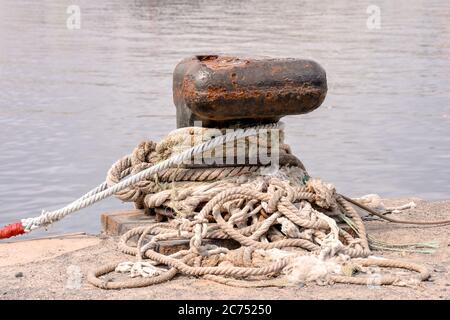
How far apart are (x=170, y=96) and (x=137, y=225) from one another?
7.62 meters

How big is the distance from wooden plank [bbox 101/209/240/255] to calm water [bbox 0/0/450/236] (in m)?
1.42

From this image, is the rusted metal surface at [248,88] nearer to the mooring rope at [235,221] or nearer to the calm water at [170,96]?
the mooring rope at [235,221]

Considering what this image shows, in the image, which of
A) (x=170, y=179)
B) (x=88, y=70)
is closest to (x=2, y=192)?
(x=170, y=179)

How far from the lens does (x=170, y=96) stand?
1266cm

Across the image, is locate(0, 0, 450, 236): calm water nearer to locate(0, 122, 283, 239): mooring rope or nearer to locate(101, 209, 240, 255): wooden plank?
locate(101, 209, 240, 255): wooden plank

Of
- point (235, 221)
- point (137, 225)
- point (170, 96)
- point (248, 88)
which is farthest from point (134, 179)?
point (170, 96)

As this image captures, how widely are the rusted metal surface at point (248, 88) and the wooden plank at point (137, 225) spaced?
0.64 meters

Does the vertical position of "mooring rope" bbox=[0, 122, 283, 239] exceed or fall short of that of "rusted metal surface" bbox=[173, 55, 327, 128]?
it falls short

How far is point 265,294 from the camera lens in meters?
4.09

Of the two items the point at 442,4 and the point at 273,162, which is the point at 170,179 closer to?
the point at 273,162

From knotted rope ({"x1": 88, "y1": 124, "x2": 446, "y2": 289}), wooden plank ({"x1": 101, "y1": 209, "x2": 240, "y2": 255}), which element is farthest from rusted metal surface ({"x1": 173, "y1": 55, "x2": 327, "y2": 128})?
wooden plank ({"x1": 101, "y1": 209, "x2": 240, "y2": 255})

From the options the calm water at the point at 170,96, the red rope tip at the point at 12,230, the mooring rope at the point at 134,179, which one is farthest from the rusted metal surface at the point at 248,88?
the calm water at the point at 170,96

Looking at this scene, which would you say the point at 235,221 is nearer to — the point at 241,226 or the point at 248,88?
the point at 241,226

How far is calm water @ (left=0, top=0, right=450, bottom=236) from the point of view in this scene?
869cm
